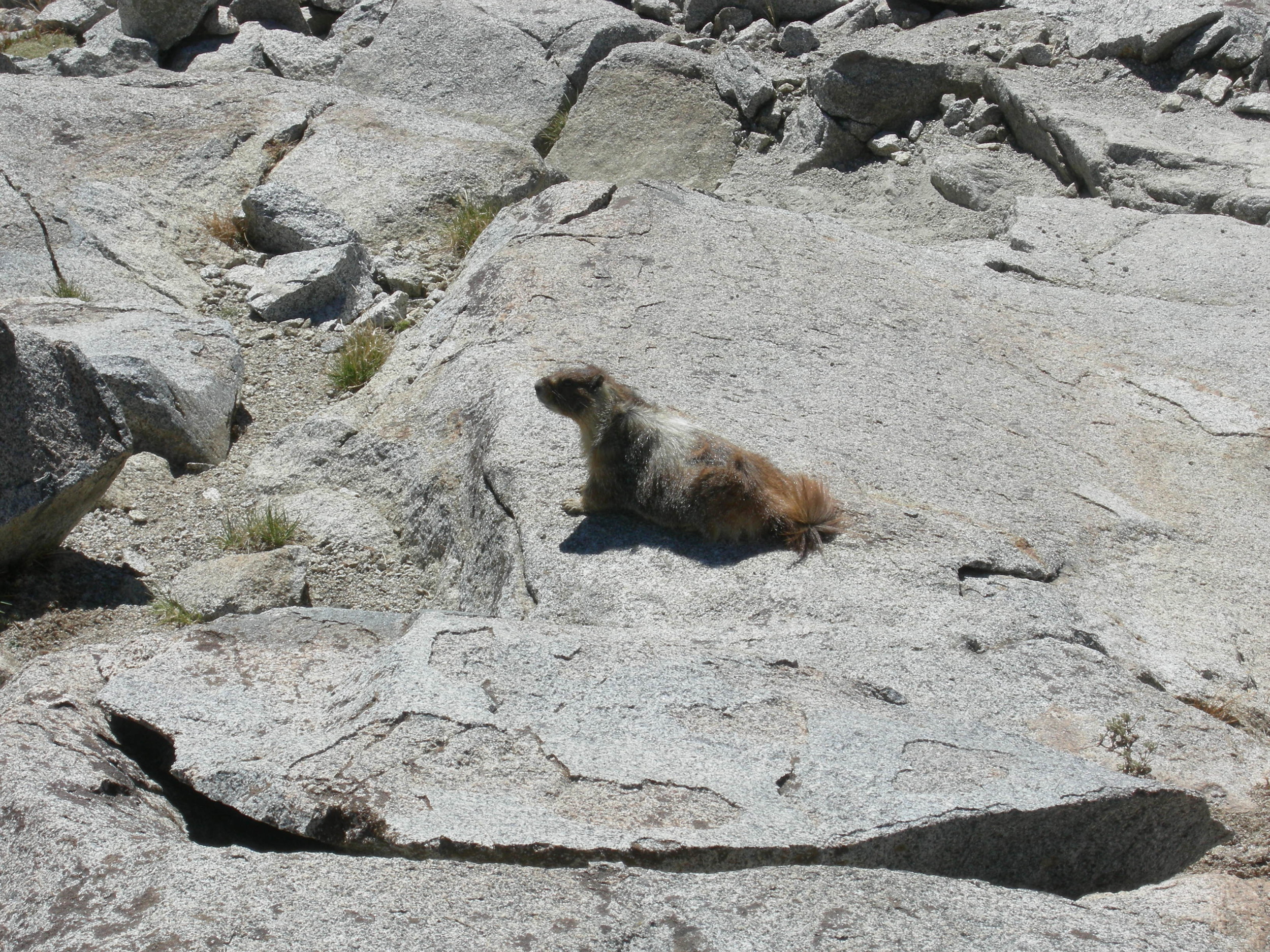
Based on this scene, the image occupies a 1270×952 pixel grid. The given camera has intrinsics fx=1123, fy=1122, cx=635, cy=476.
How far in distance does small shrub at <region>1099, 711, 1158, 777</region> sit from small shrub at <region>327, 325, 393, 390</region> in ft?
16.1

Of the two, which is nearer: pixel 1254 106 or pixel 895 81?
pixel 1254 106

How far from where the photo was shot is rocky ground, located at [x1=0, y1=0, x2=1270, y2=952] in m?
2.79

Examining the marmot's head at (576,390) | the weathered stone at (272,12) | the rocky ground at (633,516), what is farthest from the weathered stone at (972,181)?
the weathered stone at (272,12)

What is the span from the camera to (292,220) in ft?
27.4

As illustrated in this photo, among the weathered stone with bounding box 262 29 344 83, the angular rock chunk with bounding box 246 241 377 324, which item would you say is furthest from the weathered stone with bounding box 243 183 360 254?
the weathered stone with bounding box 262 29 344 83

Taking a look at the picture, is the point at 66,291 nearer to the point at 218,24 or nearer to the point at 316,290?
the point at 316,290

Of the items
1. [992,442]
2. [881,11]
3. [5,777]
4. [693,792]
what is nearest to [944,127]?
[881,11]

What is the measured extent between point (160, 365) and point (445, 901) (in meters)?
4.93

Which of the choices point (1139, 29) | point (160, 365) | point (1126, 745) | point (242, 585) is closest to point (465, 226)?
point (160, 365)

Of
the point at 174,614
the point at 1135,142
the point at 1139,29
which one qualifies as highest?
the point at 1139,29

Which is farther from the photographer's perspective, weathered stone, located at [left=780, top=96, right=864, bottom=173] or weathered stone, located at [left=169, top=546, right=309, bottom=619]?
weathered stone, located at [left=780, top=96, right=864, bottom=173]

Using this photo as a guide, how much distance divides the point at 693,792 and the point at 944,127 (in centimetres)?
Result: 823

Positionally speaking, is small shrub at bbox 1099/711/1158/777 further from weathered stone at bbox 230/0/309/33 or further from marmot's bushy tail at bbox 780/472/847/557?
weathered stone at bbox 230/0/309/33

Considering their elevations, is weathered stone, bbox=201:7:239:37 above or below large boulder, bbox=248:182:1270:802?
above
